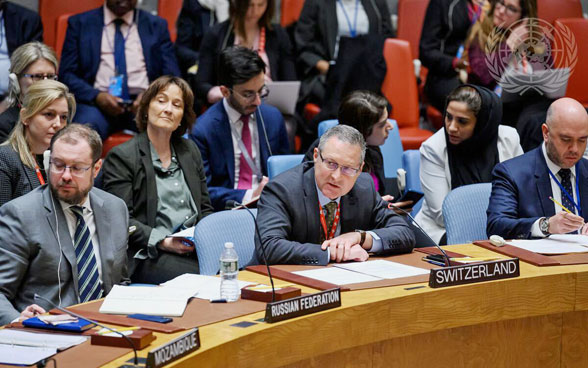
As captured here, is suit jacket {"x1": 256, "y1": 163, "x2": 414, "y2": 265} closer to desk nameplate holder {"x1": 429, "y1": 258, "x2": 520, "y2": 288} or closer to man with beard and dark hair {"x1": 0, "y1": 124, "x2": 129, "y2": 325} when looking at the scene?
desk nameplate holder {"x1": 429, "y1": 258, "x2": 520, "y2": 288}

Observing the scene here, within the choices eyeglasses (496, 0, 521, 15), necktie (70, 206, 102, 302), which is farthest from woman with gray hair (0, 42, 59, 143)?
eyeglasses (496, 0, 521, 15)

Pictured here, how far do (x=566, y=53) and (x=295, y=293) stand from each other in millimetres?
4034

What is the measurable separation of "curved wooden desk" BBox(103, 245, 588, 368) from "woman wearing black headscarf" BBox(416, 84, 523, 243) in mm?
1087

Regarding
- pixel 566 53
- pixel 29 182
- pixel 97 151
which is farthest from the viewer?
pixel 566 53

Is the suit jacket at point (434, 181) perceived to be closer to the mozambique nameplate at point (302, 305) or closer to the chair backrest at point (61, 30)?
the mozambique nameplate at point (302, 305)

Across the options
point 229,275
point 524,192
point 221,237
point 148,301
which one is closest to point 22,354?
point 148,301

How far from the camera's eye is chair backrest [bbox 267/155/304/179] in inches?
158

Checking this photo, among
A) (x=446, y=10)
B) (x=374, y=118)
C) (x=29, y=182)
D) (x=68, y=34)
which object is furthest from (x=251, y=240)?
(x=446, y=10)

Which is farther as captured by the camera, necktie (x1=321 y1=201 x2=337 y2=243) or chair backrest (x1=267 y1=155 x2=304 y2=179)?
chair backrest (x1=267 y1=155 x2=304 y2=179)

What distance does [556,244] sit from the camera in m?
3.31

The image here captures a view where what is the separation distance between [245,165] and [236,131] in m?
0.20

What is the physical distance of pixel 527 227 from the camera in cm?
352

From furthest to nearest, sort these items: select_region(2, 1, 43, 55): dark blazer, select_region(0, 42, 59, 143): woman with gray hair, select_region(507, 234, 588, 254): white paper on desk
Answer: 1. select_region(2, 1, 43, 55): dark blazer
2. select_region(0, 42, 59, 143): woman with gray hair
3. select_region(507, 234, 588, 254): white paper on desk

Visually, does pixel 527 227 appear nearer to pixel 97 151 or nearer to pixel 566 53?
pixel 97 151
